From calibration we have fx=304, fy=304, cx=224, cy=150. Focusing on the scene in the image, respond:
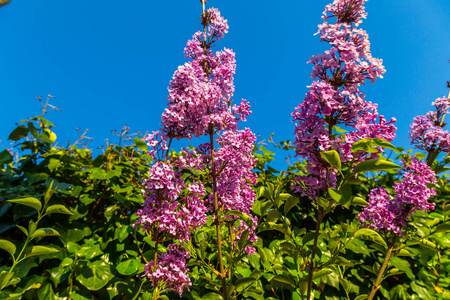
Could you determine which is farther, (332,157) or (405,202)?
(405,202)

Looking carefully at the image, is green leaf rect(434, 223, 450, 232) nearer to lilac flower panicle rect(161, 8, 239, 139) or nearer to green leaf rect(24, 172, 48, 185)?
lilac flower panicle rect(161, 8, 239, 139)

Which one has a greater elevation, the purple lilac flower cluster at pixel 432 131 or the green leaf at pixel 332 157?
the purple lilac flower cluster at pixel 432 131

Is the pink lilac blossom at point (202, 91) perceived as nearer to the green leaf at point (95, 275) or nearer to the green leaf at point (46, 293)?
the green leaf at point (95, 275)

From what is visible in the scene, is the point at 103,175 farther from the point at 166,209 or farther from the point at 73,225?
the point at 166,209

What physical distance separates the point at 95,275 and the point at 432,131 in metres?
3.37

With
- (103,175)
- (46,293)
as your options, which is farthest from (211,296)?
(103,175)

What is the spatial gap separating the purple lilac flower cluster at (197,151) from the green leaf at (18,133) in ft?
7.51

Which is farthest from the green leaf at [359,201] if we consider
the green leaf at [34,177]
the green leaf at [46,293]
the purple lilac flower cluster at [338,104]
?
the green leaf at [34,177]

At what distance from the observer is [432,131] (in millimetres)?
2922

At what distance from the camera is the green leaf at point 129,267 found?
2.55m

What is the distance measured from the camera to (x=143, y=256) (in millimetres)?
2742

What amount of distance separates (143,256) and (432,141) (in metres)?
2.93

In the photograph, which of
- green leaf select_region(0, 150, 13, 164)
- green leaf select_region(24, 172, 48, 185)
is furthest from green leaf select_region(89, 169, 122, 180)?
green leaf select_region(0, 150, 13, 164)

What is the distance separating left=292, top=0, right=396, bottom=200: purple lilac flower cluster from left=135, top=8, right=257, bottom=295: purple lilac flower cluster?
2.46 feet
